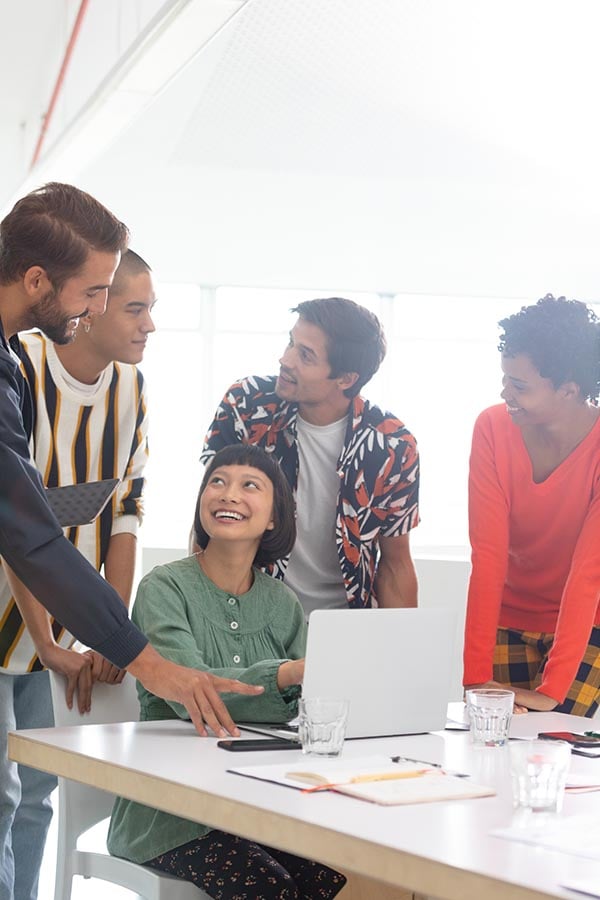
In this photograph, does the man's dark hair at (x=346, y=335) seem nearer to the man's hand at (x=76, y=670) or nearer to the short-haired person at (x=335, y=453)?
the short-haired person at (x=335, y=453)

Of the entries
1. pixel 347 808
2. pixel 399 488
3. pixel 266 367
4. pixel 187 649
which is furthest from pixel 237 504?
pixel 266 367

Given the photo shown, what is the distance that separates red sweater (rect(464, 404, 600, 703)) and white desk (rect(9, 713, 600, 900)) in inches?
31.7

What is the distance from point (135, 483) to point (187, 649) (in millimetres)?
747

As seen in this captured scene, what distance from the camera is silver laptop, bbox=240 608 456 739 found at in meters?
1.86

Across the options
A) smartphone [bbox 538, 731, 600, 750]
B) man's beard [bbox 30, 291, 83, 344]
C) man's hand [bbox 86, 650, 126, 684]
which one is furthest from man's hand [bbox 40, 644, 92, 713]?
smartphone [bbox 538, 731, 600, 750]

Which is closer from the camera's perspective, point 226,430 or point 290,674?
point 290,674

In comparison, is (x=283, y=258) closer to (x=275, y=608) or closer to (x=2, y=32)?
(x=2, y=32)

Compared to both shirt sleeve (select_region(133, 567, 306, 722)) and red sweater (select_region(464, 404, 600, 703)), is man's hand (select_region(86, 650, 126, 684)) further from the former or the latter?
red sweater (select_region(464, 404, 600, 703))

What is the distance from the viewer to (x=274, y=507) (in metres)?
2.51

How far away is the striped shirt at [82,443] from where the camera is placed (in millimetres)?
2451

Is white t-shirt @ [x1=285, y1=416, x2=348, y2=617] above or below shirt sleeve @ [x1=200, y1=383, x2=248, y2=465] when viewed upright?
below

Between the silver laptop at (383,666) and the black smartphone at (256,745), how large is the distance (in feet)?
0.27

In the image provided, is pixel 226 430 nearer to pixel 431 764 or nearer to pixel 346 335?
pixel 346 335

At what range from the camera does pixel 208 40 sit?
3523 mm
